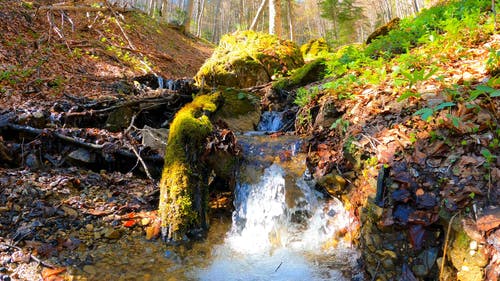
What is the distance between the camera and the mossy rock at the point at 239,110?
271 inches

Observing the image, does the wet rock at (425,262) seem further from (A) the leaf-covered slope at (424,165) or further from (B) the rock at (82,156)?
(B) the rock at (82,156)

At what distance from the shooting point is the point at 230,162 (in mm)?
4812

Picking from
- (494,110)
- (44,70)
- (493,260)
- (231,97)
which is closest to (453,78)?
(494,110)

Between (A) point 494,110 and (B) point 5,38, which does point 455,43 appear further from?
(B) point 5,38

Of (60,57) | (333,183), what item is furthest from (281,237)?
(60,57)

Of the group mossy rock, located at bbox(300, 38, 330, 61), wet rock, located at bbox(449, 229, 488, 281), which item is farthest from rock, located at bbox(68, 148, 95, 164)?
mossy rock, located at bbox(300, 38, 330, 61)

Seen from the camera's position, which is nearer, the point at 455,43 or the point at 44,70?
the point at 455,43

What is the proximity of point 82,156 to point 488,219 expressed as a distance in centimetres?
541

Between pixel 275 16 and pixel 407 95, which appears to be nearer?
pixel 407 95

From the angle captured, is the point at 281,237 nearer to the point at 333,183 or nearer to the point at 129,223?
the point at 333,183

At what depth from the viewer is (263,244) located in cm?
406

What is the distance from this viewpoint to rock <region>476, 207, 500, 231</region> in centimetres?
243

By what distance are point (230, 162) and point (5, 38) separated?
783cm

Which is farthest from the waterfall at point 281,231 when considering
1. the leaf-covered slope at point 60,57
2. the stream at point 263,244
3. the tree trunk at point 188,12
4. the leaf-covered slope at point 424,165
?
the tree trunk at point 188,12
